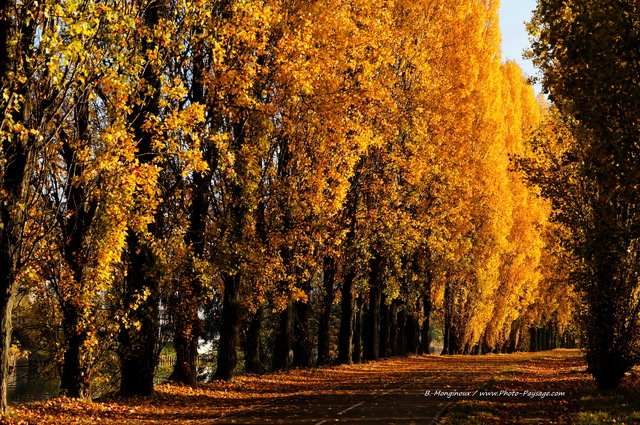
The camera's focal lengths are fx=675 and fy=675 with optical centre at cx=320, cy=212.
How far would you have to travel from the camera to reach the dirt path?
12938 mm

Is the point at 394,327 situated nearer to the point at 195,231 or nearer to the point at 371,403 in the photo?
the point at 371,403

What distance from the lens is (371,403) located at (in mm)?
15867

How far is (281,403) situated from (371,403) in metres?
2.13

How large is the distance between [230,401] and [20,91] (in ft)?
28.8

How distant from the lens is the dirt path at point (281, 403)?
12.9 metres

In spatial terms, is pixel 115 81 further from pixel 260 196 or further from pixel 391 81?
pixel 391 81

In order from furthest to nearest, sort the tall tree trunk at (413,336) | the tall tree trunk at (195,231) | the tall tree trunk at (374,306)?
1. the tall tree trunk at (413,336)
2. the tall tree trunk at (374,306)
3. the tall tree trunk at (195,231)

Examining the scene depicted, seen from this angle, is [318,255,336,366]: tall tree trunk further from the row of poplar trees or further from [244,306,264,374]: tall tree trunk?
[244,306,264,374]: tall tree trunk

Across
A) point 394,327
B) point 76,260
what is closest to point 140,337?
point 76,260

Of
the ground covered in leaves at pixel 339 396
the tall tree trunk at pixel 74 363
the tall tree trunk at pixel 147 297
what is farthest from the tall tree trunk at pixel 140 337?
the tall tree trunk at pixel 74 363

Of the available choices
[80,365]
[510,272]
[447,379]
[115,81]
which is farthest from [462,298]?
[115,81]

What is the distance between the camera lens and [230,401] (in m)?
16.4

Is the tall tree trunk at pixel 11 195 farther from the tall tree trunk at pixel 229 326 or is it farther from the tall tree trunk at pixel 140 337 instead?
the tall tree trunk at pixel 229 326

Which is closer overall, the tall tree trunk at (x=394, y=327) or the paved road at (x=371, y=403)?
the paved road at (x=371, y=403)
